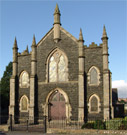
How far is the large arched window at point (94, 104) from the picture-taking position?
2317cm

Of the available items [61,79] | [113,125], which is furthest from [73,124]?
[113,125]

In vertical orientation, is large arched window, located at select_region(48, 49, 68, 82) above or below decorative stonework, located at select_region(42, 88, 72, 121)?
above

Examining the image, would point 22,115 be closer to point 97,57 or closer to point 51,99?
point 51,99

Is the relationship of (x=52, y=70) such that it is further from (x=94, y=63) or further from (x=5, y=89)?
Answer: (x=5, y=89)

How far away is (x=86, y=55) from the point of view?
24391 millimetres

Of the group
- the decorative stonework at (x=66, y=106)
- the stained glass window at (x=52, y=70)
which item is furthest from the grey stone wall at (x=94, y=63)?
the stained glass window at (x=52, y=70)

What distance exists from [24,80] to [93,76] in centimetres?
1016

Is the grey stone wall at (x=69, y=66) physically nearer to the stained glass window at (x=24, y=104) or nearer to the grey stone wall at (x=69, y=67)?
the grey stone wall at (x=69, y=67)

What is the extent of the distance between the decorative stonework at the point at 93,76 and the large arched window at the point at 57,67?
10.4 ft

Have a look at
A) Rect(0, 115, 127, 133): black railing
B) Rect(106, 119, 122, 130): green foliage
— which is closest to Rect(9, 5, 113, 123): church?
Rect(0, 115, 127, 133): black railing

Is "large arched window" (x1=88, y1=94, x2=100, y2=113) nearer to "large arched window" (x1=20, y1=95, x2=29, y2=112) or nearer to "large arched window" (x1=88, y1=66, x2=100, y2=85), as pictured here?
"large arched window" (x1=88, y1=66, x2=100, y2=85)

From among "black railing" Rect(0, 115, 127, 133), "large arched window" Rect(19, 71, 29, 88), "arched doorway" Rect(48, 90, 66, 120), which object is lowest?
"black railing" Rect(0, 115, 127, 133)

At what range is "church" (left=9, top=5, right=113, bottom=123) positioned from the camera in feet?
76.3

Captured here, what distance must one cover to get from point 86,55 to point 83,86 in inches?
159
